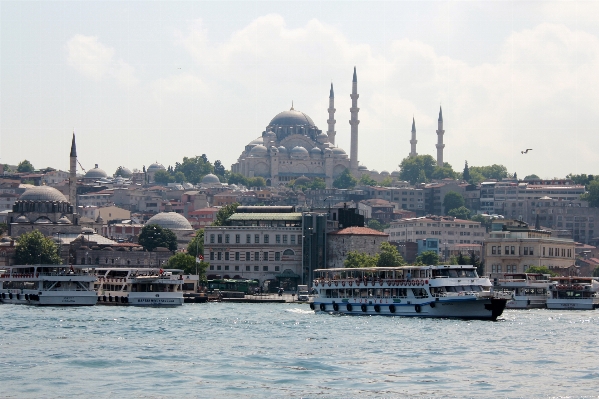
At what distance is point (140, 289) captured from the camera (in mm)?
78750

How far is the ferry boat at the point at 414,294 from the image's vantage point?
2520 inches

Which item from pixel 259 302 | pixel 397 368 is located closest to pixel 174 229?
pixel 259 302

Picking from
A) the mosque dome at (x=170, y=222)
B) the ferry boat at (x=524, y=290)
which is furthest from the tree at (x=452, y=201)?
the ferry boat at (x=524, y=290)

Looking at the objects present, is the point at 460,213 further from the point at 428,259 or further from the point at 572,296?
the point at 572,296

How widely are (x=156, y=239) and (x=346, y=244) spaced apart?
107 feet

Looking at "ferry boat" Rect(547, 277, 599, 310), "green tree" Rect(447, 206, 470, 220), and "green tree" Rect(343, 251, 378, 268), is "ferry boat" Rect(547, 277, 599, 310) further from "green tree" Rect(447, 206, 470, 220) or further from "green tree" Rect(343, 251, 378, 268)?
"green tree" Rect(447, 206, 470, 220)

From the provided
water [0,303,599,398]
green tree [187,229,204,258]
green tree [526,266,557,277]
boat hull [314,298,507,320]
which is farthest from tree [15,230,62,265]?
boat hull [314,298,507,320]

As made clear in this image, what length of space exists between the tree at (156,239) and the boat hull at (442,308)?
6084 centimetres

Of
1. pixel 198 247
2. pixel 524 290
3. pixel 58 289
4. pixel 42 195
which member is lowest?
pixel 58 289

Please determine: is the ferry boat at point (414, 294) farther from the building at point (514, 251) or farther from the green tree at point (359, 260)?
the building at point (514, 251)

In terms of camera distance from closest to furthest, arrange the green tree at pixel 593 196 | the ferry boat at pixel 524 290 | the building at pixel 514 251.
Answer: the ferry boat at pixel 524 290 → the building at pixel 514 251 → the green tree at pixel 593 196

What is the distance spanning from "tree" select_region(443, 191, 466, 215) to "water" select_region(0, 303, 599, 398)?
122331 mm

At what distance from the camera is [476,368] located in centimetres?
4362

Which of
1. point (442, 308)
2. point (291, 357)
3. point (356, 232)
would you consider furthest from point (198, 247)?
point (291, 357)
